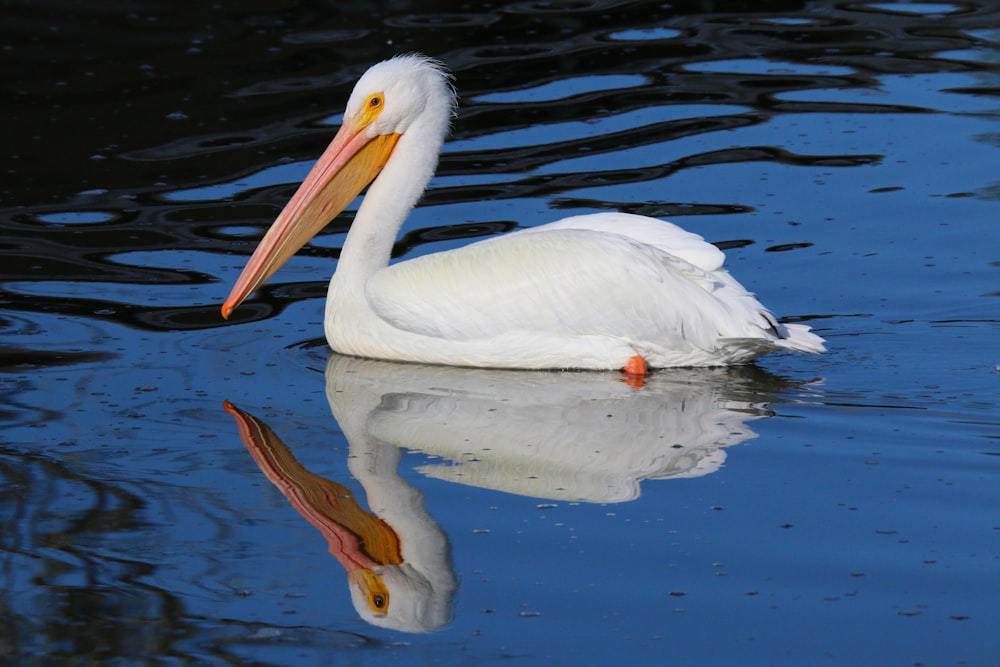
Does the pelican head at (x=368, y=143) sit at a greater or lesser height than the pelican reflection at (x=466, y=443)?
greater

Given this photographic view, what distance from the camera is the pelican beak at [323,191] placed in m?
5.68

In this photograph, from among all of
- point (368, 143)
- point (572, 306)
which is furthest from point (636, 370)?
point (368, 143)

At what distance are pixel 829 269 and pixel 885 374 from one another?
1.20 m

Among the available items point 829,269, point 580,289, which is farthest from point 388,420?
point 829,269

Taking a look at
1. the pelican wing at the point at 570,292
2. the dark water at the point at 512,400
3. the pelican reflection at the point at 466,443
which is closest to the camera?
the dark water at the point at 512,400

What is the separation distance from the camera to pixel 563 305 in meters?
5.19

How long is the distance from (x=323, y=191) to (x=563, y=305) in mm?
1097

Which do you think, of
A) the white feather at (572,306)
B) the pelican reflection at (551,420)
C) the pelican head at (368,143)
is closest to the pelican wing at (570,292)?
the white feather at (572,306)

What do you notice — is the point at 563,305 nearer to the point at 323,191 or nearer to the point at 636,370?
the point at 636,370

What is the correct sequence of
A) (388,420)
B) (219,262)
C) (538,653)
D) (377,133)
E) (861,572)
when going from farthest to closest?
(219,262)
(377,133)
(388,420)
(861,572)
(538,653)

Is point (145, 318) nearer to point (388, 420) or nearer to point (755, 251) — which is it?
point (388, 420)

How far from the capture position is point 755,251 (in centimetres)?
635

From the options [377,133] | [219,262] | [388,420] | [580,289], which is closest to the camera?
[388,420]

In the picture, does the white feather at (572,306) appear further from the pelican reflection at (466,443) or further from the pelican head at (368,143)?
the pelican head at (368,143)
